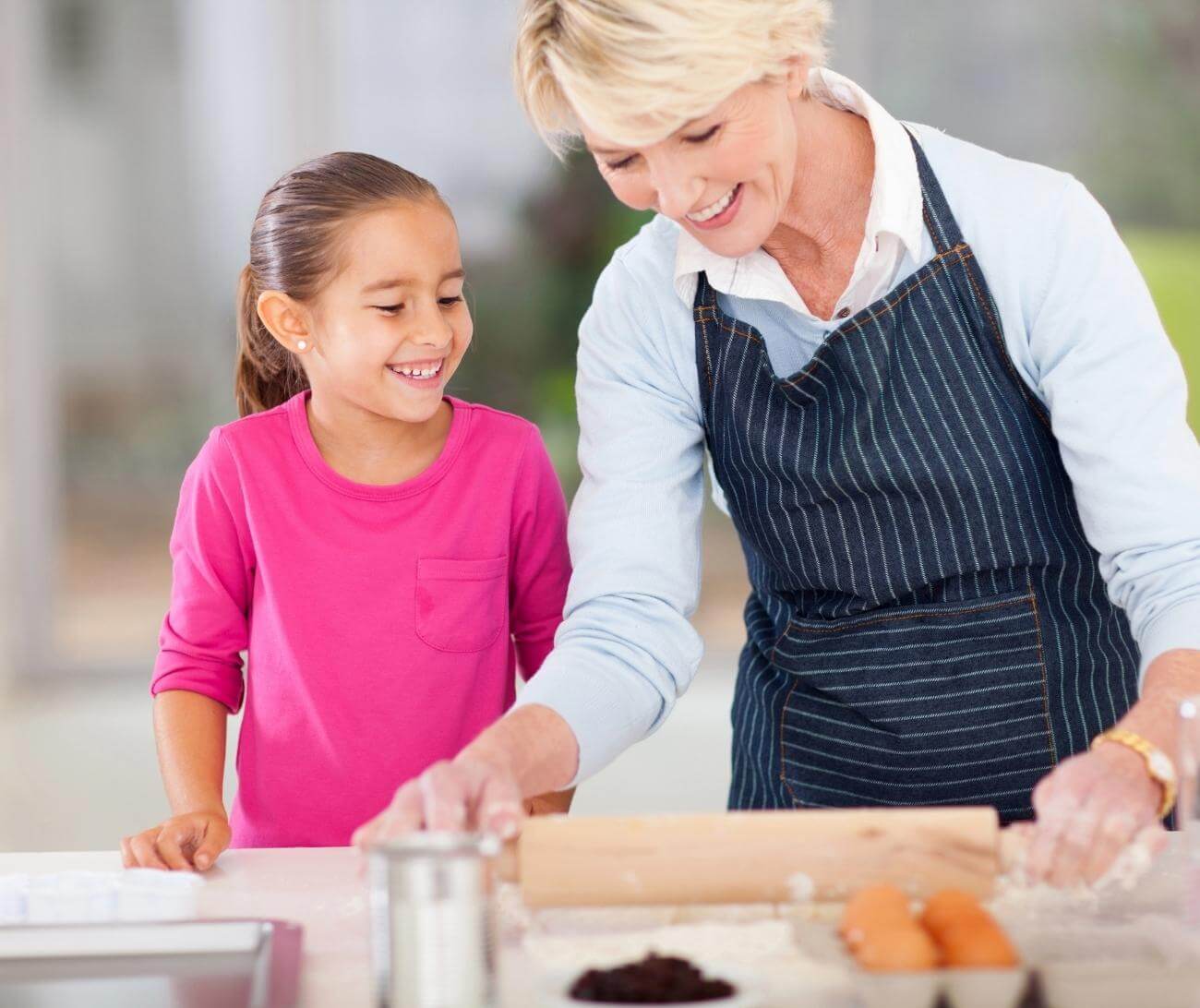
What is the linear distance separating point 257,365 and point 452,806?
84 centimetres

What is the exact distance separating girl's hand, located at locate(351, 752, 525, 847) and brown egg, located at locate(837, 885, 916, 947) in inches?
9.4

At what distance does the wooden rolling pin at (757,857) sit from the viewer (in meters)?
0.98

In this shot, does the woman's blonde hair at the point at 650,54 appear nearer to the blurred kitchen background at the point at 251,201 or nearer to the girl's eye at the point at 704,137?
the girl's eye at the point at 704,137

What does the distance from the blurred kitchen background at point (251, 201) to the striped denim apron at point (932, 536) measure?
2.11m

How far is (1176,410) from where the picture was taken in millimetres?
1229

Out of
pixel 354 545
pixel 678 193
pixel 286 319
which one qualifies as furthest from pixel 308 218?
pixel 678 193

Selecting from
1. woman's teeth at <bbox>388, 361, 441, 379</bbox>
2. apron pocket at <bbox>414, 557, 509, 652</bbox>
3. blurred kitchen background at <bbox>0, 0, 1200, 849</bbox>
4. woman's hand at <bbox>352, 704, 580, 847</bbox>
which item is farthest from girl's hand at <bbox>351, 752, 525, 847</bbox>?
blurred kitchen background at <bbox>0, 0, 1200, 849</bbox>

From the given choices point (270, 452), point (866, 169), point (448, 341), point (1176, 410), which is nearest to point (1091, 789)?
point (1176, 410)

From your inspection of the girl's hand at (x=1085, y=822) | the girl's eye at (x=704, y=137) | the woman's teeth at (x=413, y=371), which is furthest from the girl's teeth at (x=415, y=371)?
the girl's hand at (x=1085, y=822)

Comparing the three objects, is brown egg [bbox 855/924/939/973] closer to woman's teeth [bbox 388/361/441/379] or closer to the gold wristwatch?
the gold wristwatch

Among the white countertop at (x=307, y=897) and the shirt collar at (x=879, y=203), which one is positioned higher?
the shirt collar at (x=879, y=203)

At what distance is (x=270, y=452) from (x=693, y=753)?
210 cm

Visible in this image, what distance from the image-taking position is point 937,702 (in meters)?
1.34

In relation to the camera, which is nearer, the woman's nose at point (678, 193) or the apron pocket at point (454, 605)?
the woman's nose at point (678, 193)
